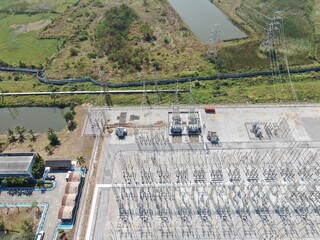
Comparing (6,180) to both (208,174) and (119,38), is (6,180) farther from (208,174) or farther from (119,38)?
(119,38)

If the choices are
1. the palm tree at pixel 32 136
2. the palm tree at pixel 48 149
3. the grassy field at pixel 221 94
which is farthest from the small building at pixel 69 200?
the grassy field at pixel 221 94

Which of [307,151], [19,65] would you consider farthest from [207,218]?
[19,65]

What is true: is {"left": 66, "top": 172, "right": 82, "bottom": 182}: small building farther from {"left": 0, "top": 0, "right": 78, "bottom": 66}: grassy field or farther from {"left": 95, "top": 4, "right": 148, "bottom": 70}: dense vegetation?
{"left": 0, "top": 0, "right": 78, "bottom": 66}: grassy field

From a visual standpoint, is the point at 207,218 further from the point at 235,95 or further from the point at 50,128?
the point at 50,128

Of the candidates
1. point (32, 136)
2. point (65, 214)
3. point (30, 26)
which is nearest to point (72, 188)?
point (65, 214)

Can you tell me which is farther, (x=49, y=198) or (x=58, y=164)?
(x=58, y=164)
